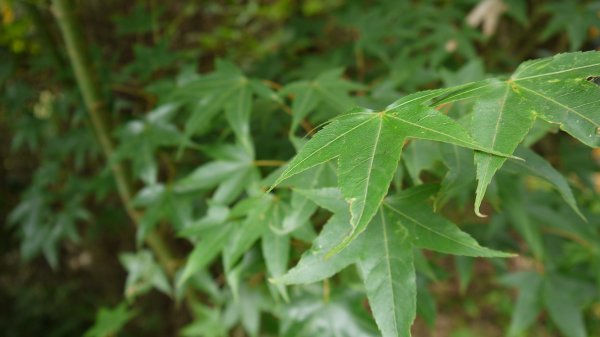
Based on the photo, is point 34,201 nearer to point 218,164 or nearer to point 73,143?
point 73,143

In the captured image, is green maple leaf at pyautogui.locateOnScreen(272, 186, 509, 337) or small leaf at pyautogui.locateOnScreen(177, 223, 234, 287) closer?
green maple leaf at pyautogui.locateOnScreen(272, 186, 509, 337)

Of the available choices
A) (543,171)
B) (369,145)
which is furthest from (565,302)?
(369,145)

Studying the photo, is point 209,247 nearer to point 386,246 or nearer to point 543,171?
point 386,246

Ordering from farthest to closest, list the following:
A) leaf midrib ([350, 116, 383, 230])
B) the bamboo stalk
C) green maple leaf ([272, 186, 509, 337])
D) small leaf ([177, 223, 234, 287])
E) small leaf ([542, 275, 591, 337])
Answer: small leaf ([542, 275, 591, 337])
the bamboo stalk
small leaf ([177, 223, 234, 287])
green maple leaf ([272, 186, 509, 337])
leaf midrib ([350, 116, 383, 230])

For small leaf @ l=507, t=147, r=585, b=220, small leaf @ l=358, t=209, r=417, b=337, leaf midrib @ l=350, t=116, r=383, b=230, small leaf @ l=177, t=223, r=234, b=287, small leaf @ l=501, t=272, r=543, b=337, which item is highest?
leaf midrib @ l=350, t=116, r=383, b=230

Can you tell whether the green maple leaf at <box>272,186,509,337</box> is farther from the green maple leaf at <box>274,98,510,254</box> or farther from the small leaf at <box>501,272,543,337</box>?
the small leaf at <box>501,272,543,337</box>

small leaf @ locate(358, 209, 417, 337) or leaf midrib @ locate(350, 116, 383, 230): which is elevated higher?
leaf midrib @ locate(350, 116, 383, 230)

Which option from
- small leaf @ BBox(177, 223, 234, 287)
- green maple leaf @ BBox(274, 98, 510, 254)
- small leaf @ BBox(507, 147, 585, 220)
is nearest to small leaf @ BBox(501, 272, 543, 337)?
small leaf @ BBox(507, 147, 585, 220)
